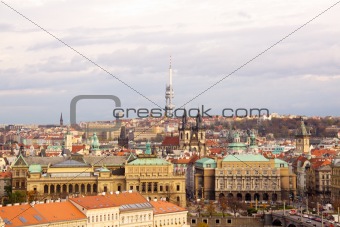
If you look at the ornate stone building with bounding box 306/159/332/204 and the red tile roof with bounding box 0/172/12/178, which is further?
the ornate stone building with bounding box 306/159/332/204

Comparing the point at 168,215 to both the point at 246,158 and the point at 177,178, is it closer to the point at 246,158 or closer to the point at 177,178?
the point at 177,178

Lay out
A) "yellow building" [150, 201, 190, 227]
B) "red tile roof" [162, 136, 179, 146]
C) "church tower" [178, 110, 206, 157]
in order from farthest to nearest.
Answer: "red tile roof" [162, 136, 179, 146]
"church tower" [178, 110, 206, 157]
"yellow building" [150, 201, 190, 227]

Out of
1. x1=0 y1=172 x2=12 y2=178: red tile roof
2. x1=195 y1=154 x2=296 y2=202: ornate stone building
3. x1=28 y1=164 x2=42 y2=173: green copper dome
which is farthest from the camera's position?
x1=0 y1=172 x2=12 y2=178: red tile roof

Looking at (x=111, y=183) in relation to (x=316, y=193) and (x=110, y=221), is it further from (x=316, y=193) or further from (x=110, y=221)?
(x=110, y=221)

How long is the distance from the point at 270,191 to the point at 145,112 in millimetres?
22016

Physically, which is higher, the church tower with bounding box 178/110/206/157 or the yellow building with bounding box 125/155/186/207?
the church tower with bounding box 178/110/206/157

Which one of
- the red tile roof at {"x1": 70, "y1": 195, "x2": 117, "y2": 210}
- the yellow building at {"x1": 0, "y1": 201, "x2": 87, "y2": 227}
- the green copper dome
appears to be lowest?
the yellow building at {"x1": 0, "y1": 201, "x2": 87, "y2": 227}

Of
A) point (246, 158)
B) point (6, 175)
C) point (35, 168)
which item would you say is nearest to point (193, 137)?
point (246, 158)

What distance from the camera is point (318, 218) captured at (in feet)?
194

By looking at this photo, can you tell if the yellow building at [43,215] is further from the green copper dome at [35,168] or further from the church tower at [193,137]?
the church tower at [193,137]

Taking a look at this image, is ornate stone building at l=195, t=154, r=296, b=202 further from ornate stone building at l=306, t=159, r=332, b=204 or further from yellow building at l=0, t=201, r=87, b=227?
yellow building at l=0, t=201, r=87, b=227

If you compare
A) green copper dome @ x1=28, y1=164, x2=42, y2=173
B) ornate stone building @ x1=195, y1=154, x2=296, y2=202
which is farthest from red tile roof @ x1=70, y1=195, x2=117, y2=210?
ornate stone building @ x1=195, y1=154, x2=296, y2=202

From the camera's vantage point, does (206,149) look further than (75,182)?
Yes

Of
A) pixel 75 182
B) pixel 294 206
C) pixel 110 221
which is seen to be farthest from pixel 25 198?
pixel 294 206
